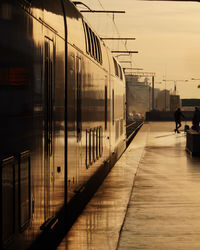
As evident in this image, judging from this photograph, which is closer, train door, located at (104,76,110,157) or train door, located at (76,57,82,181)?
train door, located at (76,57,82,181)

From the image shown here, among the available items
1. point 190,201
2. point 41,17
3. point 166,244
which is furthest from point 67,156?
point 190,201

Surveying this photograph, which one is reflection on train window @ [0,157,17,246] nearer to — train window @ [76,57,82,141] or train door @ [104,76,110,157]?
train window @ [76,57,82,141]

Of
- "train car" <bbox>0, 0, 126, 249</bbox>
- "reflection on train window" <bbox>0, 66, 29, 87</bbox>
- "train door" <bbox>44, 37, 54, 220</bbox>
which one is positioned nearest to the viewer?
"reflection on train window" <bbox>0, 66, 29, 87</bbox>

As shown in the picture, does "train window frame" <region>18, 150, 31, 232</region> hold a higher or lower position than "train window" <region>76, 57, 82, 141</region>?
lower

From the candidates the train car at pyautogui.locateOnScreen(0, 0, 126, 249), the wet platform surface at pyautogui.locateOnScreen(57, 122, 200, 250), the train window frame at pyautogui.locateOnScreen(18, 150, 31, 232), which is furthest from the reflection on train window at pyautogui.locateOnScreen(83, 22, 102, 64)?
the train window frame at pyautogui.locateOnScreen(18, 150, 31, 232)

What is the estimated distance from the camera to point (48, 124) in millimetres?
8367

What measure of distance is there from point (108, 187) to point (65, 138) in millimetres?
6958

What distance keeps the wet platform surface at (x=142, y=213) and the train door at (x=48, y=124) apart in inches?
55.7

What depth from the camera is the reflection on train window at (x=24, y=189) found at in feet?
22.1

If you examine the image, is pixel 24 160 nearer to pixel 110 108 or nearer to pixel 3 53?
pixel 3 53

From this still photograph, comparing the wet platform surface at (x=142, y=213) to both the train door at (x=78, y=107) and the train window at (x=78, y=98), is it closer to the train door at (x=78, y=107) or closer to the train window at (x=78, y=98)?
the train door at (x=78, y=107)

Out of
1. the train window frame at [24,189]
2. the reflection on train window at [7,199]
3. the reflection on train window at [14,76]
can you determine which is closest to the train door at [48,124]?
the train window frame at [24,189]

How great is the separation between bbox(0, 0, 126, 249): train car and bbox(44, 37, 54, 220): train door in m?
0.01

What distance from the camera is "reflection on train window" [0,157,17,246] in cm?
604
